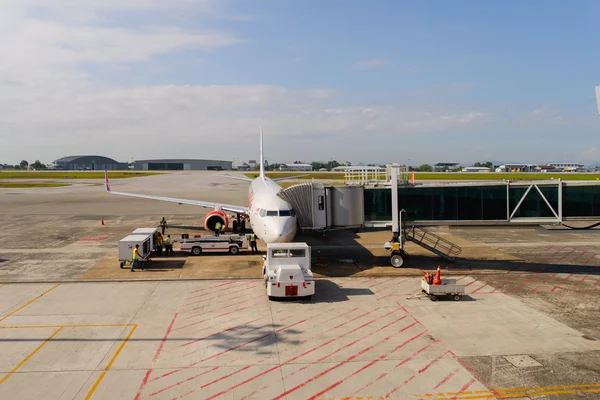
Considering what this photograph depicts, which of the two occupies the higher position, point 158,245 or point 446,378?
point 158,245

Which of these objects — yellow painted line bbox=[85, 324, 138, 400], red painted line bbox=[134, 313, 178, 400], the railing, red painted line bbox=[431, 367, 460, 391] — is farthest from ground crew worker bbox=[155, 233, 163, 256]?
red painted line bbox=[431, 367, 460, 391]

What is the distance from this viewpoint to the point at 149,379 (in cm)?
1388

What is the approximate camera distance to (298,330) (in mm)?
17969

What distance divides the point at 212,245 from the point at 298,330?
16.9 metres

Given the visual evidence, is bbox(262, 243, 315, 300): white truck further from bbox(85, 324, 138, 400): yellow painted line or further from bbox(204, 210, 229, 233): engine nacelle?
bbox(204, 210, 229, 233): engine nacelle

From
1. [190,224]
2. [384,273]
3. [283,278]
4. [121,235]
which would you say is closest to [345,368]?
[283,278]

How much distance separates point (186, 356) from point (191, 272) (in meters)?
12.8

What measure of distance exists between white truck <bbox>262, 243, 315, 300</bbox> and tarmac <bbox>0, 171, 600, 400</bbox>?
0.75 metres

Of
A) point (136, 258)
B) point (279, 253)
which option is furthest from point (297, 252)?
point (136, 258)

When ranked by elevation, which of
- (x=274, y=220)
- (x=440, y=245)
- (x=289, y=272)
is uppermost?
(x=274, y=220)

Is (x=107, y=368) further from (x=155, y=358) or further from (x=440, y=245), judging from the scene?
(x=440, y=245)

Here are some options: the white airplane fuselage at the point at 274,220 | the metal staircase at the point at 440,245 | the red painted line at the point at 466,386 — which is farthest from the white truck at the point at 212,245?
the red painted line at the point at 466,386

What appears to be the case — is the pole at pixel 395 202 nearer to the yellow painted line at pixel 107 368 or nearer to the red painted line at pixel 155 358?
the red painted line at pixel 155 358

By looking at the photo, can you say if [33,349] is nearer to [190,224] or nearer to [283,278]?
[283,278]
